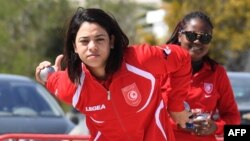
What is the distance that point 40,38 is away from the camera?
32.2 meters

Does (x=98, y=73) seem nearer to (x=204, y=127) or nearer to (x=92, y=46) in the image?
(x=92, y=46)

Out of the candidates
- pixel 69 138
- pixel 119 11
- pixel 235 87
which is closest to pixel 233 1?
pixel 119 11

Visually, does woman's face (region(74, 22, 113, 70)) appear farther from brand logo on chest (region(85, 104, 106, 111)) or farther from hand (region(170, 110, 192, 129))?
hand (region(170, 110, 192, 129))

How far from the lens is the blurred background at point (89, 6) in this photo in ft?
83.2

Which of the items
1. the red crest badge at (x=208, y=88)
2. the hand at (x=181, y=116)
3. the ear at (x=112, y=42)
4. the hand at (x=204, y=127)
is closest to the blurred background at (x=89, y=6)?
the red crest badge at (x=208, y=88)

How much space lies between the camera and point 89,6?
85.4ft

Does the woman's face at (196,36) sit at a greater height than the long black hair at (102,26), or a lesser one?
lesser

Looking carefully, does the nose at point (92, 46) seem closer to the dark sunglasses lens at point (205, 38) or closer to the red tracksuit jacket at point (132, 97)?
the red tracksuit jacket at point (132, 97)

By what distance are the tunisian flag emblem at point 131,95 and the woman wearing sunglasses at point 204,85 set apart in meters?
0.91

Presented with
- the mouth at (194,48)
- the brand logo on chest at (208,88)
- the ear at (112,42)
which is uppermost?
the ear at (112,42)

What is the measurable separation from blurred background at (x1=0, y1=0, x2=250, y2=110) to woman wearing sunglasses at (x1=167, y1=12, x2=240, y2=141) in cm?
1628

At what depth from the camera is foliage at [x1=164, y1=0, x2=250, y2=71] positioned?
25156 millimetres

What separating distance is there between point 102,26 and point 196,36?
1.14 meters

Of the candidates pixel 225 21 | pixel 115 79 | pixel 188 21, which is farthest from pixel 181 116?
pixel 225 21
